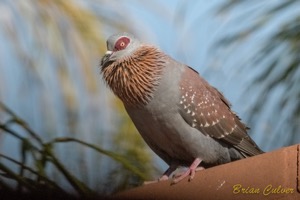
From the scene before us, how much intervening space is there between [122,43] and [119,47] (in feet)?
0.04

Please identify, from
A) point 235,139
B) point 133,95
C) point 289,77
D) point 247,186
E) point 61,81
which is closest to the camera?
point 247,186

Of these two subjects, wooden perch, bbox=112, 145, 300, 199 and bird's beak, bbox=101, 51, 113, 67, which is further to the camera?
bird's beak, bbox=101, 51, 113, 67

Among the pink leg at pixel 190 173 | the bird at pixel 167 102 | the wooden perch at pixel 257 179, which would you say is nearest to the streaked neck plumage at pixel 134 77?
the bird at pixel 167 102

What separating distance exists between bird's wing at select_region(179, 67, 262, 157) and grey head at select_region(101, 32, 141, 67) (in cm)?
16

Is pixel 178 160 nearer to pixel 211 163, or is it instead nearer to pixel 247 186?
pixel 211 163

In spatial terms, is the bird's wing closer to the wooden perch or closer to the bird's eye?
the bird's eye

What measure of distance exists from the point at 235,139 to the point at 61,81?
162cm

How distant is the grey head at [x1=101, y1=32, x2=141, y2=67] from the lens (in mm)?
1580

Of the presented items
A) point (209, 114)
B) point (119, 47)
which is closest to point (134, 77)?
point (119, 47)

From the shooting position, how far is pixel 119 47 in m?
1.58

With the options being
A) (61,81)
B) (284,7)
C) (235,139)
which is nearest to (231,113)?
(235,139)

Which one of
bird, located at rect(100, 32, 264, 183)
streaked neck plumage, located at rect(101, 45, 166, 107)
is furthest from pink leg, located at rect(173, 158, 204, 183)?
streaked neck plumage, located at rect(101, 45, 166, 107)

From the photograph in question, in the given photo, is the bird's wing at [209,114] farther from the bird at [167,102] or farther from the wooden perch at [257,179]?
the wooden perch at [257,179]

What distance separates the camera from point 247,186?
1208mm
